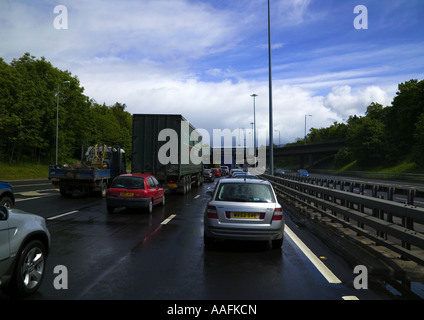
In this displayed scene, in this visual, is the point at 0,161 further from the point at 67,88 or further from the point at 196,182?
the point at 196,182

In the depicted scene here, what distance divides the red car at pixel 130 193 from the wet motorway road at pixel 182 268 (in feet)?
7.64

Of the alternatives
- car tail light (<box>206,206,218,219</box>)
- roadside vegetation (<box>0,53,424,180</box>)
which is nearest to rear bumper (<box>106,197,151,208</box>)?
car tail light (<box>206,206,218,219</box>)

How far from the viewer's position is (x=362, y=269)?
5.48 metres

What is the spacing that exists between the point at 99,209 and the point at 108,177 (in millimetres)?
6137

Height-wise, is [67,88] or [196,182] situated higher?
[67,88]

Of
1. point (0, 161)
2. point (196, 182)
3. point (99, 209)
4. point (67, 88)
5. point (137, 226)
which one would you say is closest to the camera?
point (137, 226)

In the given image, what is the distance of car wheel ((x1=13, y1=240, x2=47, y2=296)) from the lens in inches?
161

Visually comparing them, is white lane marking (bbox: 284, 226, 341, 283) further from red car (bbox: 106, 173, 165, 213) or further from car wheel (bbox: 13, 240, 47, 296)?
red car (bbox: 106, 173, 165, 213)

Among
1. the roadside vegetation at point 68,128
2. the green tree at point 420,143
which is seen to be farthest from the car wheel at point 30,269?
the green tree at point 420,143

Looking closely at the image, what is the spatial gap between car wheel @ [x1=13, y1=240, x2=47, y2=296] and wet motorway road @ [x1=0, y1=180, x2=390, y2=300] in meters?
0.17

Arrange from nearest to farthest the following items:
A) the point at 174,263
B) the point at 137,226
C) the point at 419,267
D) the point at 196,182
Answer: the point at 419,267
the point at 174,263
the point at 137,226
the point at 196,182

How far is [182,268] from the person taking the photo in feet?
18.3

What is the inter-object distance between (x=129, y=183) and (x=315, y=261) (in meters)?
7.73
